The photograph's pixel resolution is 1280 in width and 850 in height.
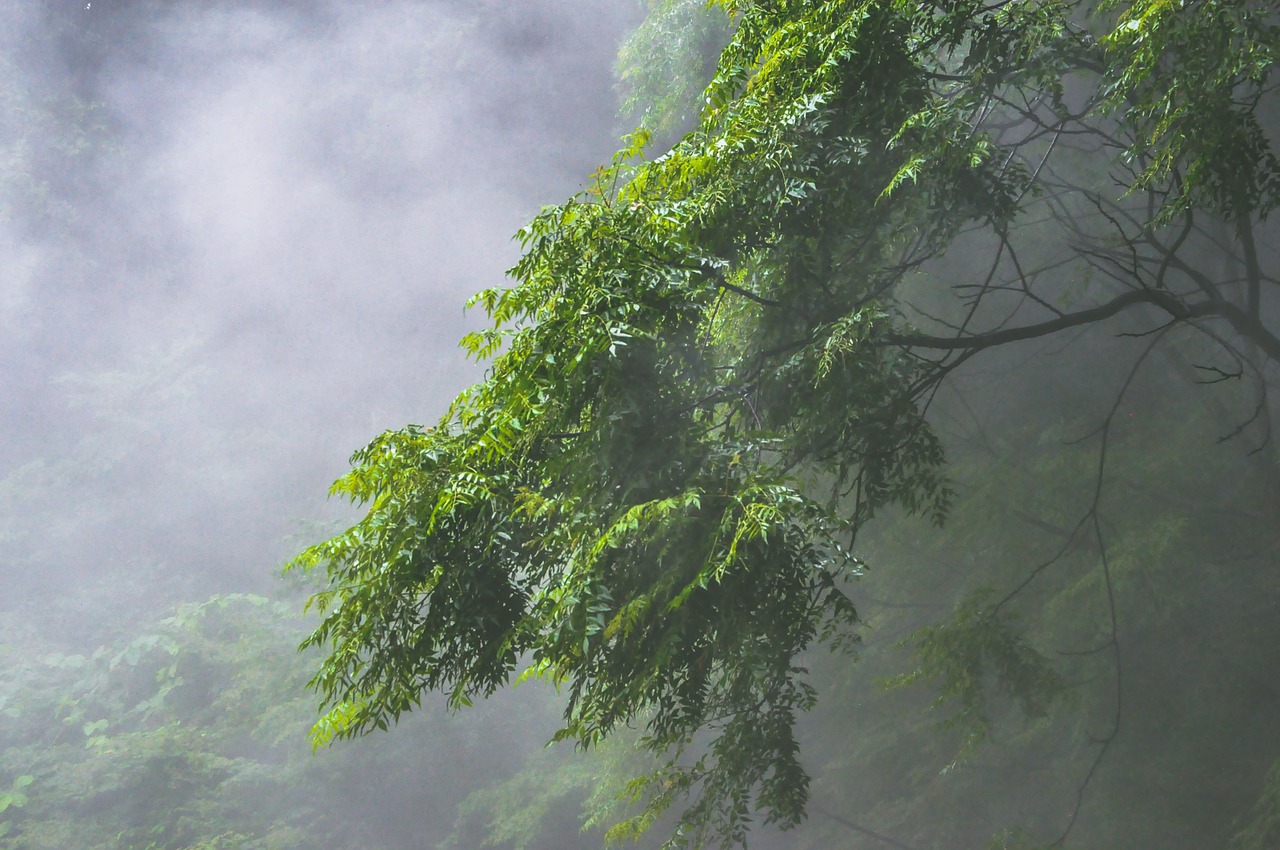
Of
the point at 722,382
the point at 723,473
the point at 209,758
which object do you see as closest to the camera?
the point at 723,473

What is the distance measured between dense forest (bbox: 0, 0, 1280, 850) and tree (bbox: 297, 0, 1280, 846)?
1 centimetres

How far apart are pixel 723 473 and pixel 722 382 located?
1.85ft

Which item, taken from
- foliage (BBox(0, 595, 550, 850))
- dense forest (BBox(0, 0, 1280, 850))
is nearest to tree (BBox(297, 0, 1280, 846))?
dense forest (BBox(0, 0, 1280, 850))

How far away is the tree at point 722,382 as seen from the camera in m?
1.81

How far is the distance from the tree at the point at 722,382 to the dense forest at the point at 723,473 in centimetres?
1

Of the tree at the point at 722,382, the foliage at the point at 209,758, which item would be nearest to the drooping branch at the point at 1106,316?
the tree at the point at 722,382

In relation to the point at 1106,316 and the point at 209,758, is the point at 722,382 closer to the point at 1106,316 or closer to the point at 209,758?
the point at 1106,316

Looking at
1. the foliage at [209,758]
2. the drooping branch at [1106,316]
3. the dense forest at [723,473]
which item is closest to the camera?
the dense forest at [723,473]

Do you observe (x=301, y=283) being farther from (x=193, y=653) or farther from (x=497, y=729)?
(x=497, y=729)

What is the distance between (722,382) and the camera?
2490 millimetres

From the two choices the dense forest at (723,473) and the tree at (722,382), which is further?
the dense forest at (723,473)

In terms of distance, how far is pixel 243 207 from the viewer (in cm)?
1437

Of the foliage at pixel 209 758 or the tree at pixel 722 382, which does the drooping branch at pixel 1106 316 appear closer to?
the tree at pixel 722 382

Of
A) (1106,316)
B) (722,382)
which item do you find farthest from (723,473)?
(1106,316)
